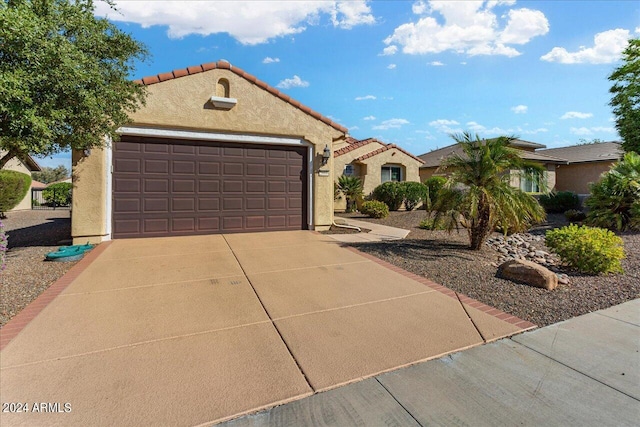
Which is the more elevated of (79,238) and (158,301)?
(79,238)

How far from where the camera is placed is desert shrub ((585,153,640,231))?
31.8 feet

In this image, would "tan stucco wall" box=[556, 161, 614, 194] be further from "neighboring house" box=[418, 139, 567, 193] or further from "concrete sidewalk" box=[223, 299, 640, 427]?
"concrete sidewalk" box=[223, 299, 640, 427]

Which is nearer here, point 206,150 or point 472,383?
point 472,383

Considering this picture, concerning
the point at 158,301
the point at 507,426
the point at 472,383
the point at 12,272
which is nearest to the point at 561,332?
the point at 472,383

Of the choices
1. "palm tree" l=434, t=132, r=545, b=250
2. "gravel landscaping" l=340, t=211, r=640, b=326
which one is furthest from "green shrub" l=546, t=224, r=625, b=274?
"palm tree" l=434, t=132, r=545, b=250

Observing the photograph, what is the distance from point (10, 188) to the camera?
1675cm

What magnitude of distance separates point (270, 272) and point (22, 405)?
141 inches

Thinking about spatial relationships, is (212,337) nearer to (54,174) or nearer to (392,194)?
(392,194)

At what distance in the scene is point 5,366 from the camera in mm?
2699

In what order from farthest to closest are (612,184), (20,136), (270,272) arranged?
1. (612,184)
2. (270,272)
3. (20,136)

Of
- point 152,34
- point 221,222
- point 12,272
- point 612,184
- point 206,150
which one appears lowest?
point 12,272

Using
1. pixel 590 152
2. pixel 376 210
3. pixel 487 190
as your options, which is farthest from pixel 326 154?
pixel 590 152

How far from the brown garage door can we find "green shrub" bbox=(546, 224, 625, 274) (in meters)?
6.77

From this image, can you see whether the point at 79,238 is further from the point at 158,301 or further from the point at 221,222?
the point at 158,301
